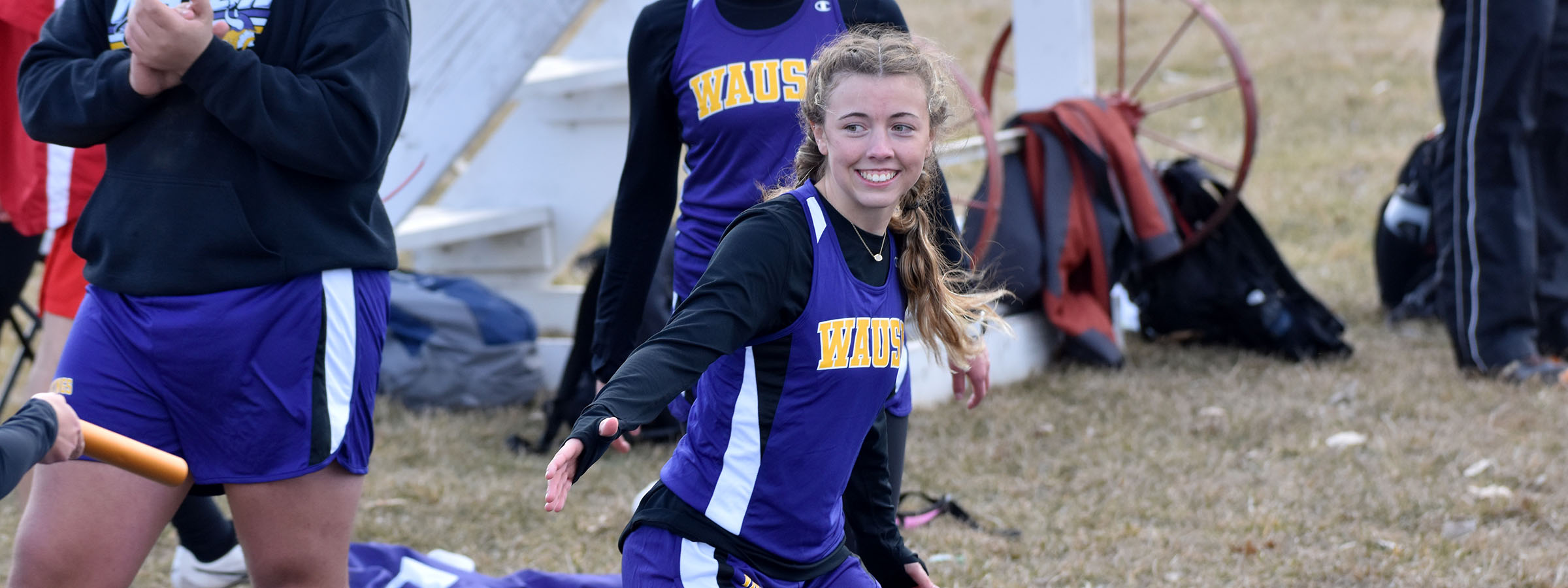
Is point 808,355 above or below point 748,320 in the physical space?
below

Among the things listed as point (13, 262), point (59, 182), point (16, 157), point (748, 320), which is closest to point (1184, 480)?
point (748, 320)

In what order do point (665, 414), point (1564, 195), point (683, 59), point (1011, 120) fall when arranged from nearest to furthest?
1. point (683, 59)
2. point (665, 414)
3. point (1564, 195)
4. point (1011, 120)

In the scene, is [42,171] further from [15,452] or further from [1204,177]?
[1204,177]

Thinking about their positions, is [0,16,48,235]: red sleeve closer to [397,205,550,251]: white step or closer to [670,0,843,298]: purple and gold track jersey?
[670,0,843,298]: purple and gold track jersey

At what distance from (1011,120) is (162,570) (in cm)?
372

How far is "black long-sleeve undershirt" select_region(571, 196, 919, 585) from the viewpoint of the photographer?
5.76ft

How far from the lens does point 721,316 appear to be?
191 cm

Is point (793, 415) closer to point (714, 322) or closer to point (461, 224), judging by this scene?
point (714, 322)

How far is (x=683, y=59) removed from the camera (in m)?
2.86

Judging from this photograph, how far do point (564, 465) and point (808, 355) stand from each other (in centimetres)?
52

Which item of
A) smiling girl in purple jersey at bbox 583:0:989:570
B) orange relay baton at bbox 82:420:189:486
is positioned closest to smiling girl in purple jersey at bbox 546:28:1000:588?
smiling girl in purple jersey at bbox 583:0:989:570

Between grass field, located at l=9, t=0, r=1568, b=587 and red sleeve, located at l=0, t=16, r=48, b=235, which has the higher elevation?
red sleeve, located at l=0, t=16, r=48, b=235

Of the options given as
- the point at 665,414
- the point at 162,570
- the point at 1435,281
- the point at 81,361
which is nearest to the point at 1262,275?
the point at 1435,281

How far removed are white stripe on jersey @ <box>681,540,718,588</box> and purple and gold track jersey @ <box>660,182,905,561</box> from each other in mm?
48
